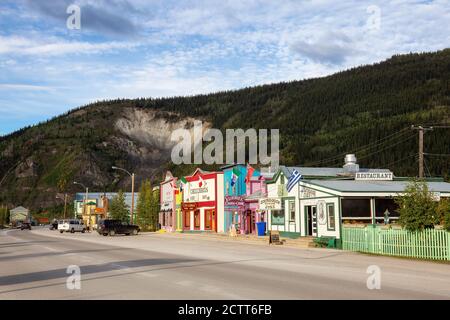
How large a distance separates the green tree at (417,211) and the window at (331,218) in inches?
321

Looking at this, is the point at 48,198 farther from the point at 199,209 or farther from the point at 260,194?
the point at 260,194

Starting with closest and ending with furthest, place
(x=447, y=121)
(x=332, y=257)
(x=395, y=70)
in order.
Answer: (x=332, y=257), (x=447, y=121), (x=395, y=70)

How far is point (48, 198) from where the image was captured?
19262cm

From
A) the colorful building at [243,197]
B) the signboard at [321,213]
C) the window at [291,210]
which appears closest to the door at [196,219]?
the colorful building at [243,197]

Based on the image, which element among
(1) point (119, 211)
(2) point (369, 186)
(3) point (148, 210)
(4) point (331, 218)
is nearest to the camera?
(4) point (331, 218)

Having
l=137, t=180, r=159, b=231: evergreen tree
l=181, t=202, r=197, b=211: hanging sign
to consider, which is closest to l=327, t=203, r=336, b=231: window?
l=181, t=202, r=197, b=211: hanging sign

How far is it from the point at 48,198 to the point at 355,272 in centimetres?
18850

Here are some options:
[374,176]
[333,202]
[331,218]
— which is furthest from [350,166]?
[331,218]

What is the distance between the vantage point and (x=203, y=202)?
2235 inches

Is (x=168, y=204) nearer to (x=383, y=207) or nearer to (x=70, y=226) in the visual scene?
(x=70, y=226)

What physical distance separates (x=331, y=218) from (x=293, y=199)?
5.45 m
